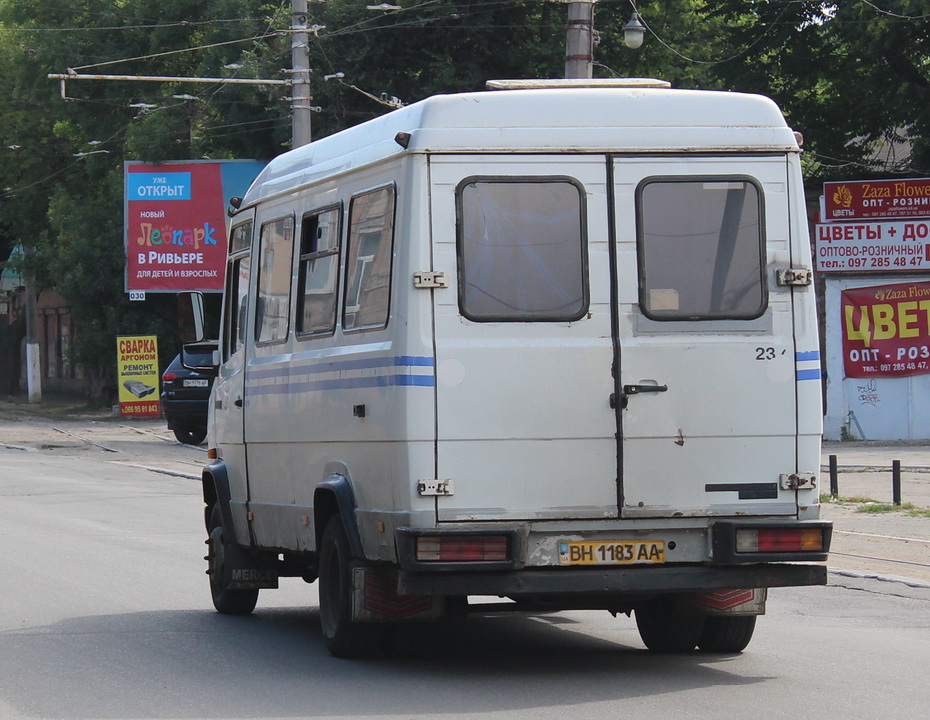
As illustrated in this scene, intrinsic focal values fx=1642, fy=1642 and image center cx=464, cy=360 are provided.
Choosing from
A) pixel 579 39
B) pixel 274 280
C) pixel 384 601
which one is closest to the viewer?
pixel 384 601

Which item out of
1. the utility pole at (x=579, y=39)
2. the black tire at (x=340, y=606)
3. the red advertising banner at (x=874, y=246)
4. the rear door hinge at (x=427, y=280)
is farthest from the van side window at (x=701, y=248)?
the red advertising banner at (x=874, y=246)

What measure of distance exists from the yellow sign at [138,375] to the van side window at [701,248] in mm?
30537

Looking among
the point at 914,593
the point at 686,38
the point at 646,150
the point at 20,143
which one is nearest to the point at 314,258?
the point at 646,150

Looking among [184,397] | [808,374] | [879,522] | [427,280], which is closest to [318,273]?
[427,280]

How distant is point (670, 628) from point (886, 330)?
20.8 meters

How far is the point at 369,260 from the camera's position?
8.08 m

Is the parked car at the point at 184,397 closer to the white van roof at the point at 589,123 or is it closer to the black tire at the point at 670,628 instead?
the black tire at the point at 670,628

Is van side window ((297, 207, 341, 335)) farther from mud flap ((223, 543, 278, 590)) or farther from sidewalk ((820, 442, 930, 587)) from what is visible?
sidewalk ((820, 442, 930, 587))

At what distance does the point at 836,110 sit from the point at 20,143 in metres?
28.0

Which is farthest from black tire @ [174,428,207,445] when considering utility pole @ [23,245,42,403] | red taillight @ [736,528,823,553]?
red taillight @ [736,528,823,553]

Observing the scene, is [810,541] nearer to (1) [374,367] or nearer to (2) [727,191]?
(2) [727,191]

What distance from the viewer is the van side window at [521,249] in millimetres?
7609

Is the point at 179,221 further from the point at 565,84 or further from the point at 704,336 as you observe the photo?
the point at 704,336

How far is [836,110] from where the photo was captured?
101 ft
